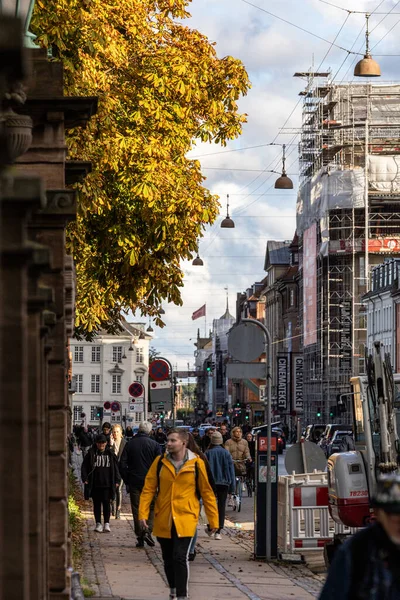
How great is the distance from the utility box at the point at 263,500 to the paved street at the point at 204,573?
0.29 meters

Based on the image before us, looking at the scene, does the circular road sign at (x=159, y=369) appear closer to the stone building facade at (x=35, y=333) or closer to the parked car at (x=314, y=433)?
the stone building facade at (x=35, y=333)

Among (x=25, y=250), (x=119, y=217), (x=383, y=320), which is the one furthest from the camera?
(x=383, y=320)

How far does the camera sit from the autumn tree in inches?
768

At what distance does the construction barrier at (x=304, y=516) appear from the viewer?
17609mm

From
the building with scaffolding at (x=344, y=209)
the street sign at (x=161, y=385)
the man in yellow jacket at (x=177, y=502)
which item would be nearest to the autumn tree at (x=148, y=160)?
the man in yellow jacket at (x=177, y=502)

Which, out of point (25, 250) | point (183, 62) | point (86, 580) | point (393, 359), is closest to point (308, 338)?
point (393, 359)

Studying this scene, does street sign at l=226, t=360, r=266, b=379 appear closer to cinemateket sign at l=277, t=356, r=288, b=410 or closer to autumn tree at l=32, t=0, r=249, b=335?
autumn tree at l=32, t=0, r=249, b=335

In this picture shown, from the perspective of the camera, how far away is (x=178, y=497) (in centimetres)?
1212

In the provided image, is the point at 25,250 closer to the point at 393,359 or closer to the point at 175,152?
the point at 175,152

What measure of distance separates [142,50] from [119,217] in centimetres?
250

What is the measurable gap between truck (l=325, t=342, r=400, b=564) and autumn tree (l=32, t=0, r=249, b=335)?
3549mm

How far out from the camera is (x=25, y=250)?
4258 millimetres

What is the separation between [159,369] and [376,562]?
24.0 m

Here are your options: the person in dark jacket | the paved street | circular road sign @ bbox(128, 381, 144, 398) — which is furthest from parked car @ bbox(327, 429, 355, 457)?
the paved street
